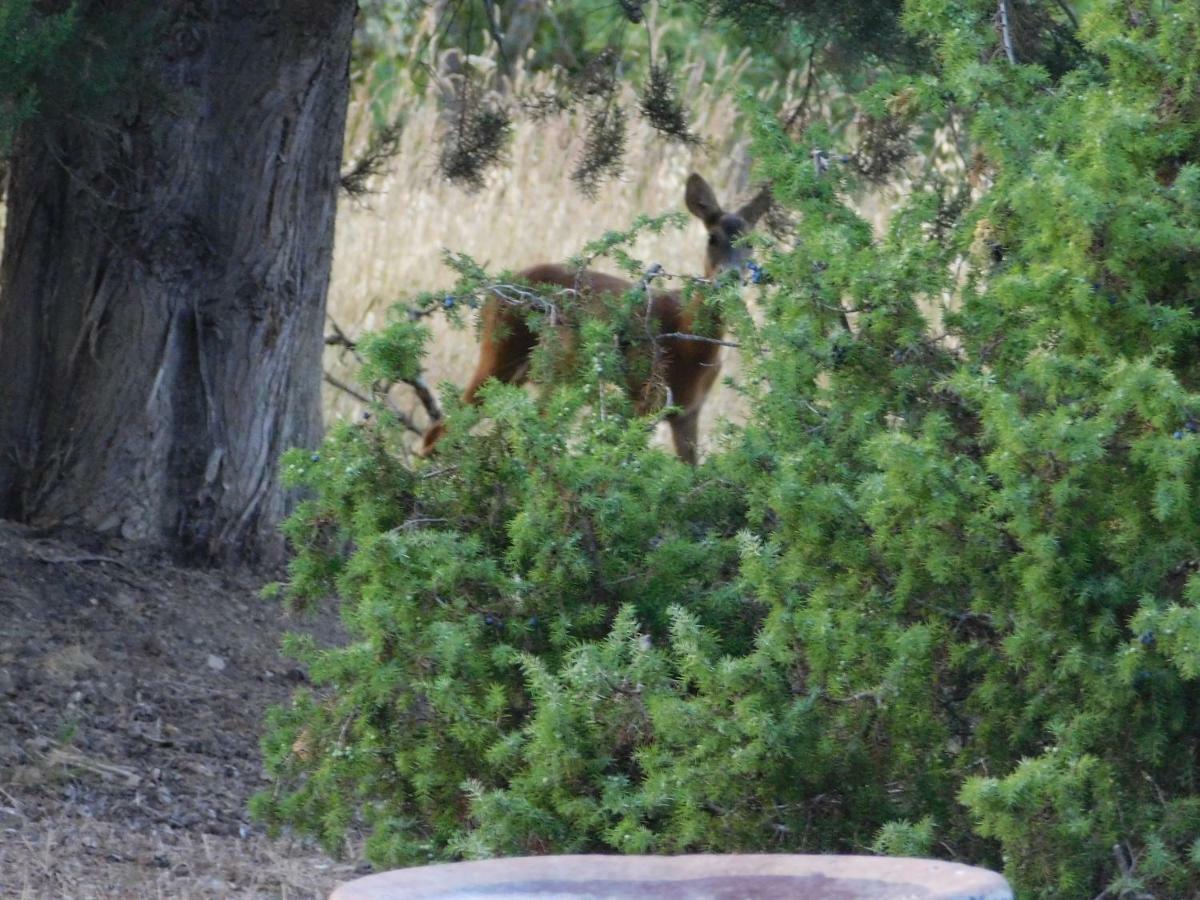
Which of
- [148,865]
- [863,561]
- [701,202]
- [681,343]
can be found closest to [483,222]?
[701,202]

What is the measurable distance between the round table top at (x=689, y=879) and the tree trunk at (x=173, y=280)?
3992 mm

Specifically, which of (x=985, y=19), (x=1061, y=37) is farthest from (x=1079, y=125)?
(x=1061, y=37)

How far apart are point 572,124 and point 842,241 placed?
3.29 meters

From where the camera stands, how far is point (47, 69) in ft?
14.8

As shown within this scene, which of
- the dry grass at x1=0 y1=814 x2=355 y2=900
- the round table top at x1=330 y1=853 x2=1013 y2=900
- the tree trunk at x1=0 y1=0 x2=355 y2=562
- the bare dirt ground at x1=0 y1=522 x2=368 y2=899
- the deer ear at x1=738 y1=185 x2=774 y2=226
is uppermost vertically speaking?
the deer ear at x1=738 y1=185 x2=774 y2=226

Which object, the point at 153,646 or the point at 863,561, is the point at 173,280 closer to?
the point at 153,646

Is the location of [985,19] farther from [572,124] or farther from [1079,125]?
[572,124]

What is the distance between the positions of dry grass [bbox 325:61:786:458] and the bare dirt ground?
13.3ft

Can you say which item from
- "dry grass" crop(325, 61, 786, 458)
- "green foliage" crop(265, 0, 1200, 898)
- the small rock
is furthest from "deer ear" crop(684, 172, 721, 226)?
"green foliage" crop(265, 0, 1200, 898)

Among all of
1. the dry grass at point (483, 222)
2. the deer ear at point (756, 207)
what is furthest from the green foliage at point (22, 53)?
the dry grass at point (483, 222)

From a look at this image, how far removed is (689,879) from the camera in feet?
7.22

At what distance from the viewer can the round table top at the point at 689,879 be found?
2.05m

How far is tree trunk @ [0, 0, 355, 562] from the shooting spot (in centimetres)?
580

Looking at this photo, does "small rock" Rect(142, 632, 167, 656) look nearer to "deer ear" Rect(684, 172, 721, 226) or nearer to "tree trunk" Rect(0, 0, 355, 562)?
"tree trunk" Rect(0, 0, 355, 562)
